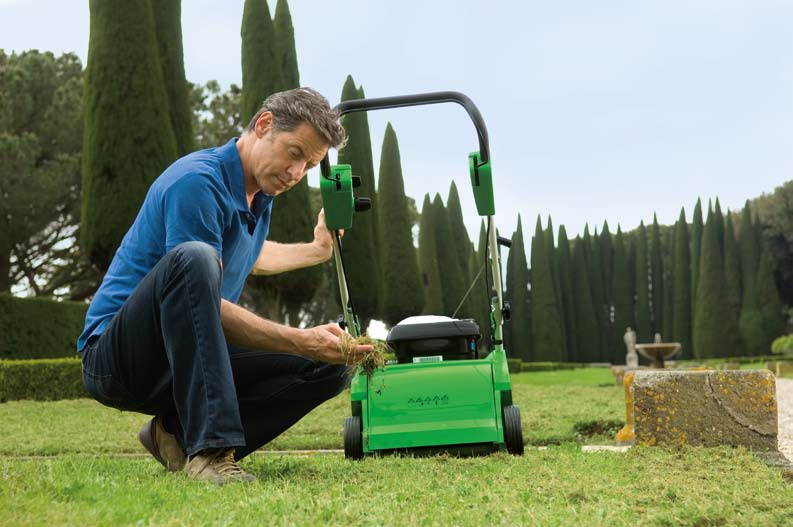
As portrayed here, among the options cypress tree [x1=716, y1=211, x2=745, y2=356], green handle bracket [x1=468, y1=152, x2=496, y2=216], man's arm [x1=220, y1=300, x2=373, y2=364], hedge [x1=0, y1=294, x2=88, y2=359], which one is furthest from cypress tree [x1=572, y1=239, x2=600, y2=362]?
man's arm [x1=220, y1=300, x2=373, y2=364]

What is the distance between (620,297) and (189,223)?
41704mm

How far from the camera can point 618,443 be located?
18.9 ft

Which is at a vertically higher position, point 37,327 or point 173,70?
point 173,70

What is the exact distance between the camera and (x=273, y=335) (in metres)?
2.62

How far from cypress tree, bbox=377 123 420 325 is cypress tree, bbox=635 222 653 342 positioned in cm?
1728

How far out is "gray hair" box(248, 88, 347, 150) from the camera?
9.02 feet

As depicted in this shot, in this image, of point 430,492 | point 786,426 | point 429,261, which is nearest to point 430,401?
point 430,492

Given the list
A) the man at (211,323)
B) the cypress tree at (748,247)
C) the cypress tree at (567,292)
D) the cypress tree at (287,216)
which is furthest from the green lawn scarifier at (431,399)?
the cypress tree at (567,292)

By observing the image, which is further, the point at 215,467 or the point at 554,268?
the point at 554,268

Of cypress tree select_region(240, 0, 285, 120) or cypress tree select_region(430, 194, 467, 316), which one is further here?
cypress tree select_region(430, 194, 467, 316)

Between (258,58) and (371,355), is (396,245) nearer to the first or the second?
(258,58)

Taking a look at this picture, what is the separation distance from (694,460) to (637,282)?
40845mm

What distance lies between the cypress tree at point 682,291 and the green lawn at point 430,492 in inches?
1503

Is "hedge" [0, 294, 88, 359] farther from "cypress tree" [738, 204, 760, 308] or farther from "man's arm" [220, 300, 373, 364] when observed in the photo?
"cypress tree" [738, 204, 760, 308]
